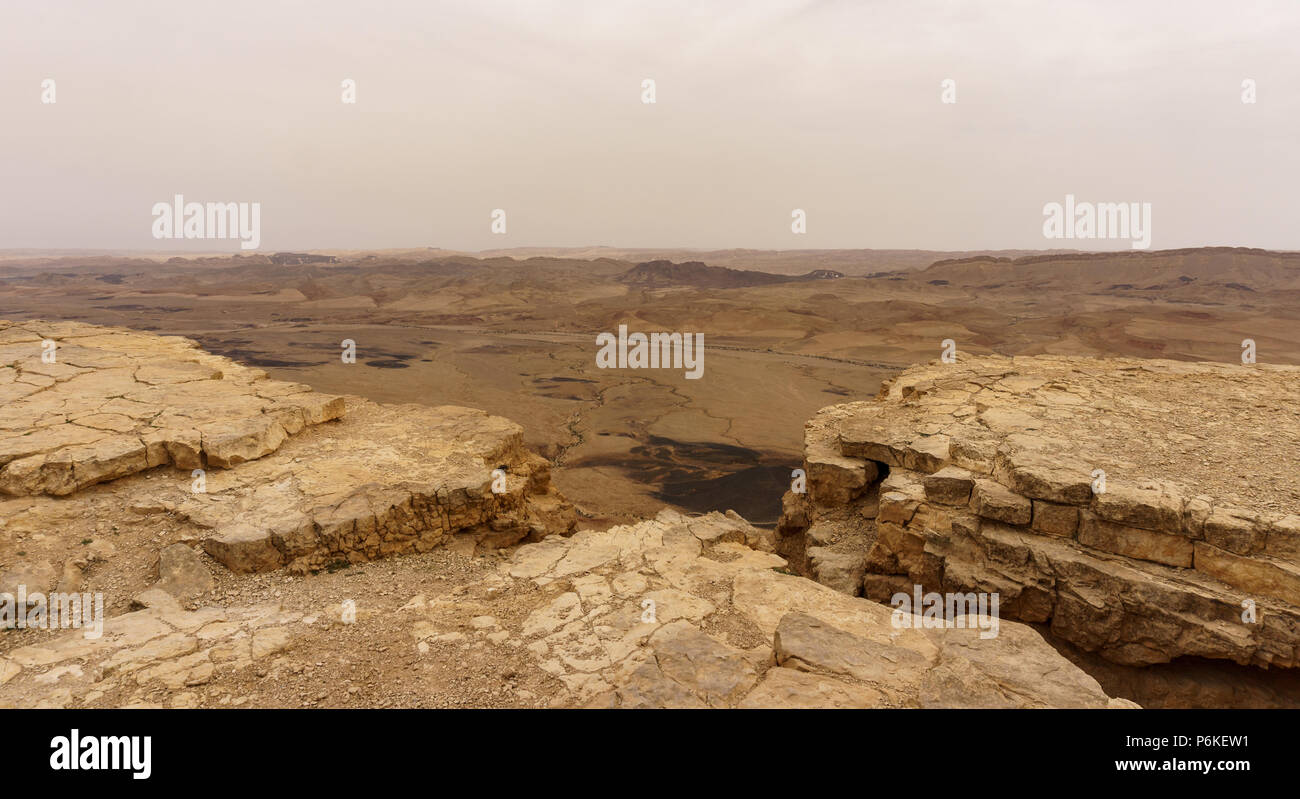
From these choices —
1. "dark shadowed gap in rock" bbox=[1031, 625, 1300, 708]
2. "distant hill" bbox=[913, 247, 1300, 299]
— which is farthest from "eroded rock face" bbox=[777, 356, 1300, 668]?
A: "distant hill" bbox=[913, 247, 1300, 299]

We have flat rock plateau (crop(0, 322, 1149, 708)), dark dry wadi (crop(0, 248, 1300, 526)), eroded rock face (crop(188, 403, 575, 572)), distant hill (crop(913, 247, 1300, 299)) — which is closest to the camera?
flat rock plateau (crop(0, 322, 1149, 708))

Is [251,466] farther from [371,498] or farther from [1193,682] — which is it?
[1193,682]

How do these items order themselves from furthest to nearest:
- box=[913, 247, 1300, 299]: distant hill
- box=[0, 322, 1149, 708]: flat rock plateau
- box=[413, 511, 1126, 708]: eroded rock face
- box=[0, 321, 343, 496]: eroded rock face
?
1. box=[913, 247, 1300, 299]: distant hill
2. box=[0, 321, 343, 496]: eroded rock face
3. box=[0, 322, 1149, 708]: flat rock plateau
4. box=[413, 511, 1126, 708]: eroded rock face

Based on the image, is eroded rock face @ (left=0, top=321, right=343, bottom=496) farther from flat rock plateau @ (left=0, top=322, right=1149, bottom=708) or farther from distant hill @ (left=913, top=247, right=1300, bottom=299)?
distant hill @ (left=913, top=247, right=1300, bottom=299)

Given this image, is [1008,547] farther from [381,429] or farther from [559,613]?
[381,429]

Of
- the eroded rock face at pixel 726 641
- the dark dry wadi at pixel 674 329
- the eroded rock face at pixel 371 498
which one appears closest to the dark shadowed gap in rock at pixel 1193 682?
the eroded rock face at pixel 726 641

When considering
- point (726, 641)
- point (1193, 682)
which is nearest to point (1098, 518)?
point (1193, 682)

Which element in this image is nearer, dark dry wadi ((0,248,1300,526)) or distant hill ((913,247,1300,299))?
dark dry wadi ((0,248,1300,526))
